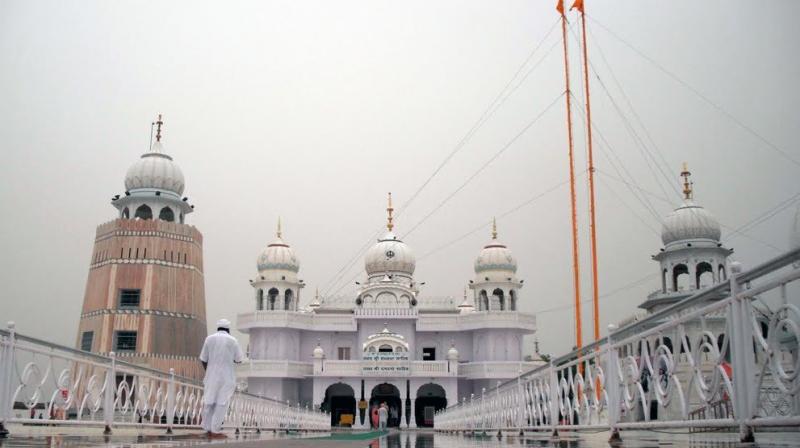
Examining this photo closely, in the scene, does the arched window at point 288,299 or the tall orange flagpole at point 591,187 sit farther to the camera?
the arched window at point 288,299

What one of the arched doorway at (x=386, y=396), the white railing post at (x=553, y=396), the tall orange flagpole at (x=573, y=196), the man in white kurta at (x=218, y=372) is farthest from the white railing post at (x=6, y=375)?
the arched doorway at (x=386, y=396)

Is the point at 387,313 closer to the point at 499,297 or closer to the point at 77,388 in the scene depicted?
the point at 499,297

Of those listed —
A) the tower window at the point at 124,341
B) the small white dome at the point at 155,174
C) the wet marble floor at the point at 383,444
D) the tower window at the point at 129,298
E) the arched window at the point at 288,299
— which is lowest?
the wet marble floor at the point at 383,444

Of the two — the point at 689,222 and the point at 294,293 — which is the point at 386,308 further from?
the point at 689,222

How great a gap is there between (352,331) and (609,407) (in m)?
35.8

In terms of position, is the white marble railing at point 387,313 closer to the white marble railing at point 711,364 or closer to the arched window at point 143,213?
the arched window at point 143,213

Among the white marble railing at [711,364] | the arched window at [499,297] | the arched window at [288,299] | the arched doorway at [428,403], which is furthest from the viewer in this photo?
the arched window at [499,297]

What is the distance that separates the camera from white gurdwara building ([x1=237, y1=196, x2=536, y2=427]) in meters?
39.2

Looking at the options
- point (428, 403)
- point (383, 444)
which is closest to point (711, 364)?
point (383, 444)

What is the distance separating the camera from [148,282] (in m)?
36.8

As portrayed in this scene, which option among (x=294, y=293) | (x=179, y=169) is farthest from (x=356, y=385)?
(x=179, y=169)

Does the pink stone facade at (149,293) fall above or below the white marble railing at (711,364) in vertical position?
above

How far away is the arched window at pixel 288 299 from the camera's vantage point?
4519 cm

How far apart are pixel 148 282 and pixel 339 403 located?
13040 mm
